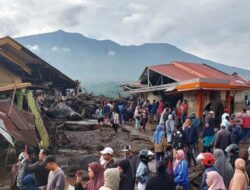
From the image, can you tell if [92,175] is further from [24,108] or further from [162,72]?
[162,72]

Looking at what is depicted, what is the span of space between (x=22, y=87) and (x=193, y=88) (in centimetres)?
830

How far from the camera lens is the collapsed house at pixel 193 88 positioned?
65.3ft

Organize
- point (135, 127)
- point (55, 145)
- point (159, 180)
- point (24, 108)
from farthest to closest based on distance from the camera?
1. point (135, 127)
2. point (55, 145)
3. point (24, 108)
4. point (159, 180)

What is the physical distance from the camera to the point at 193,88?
63.4 ft

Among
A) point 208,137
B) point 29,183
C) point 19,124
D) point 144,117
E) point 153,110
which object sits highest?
point 153,110

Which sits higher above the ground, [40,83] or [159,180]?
[40,83]

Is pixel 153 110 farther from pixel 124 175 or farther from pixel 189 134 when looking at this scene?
pixel 124 175

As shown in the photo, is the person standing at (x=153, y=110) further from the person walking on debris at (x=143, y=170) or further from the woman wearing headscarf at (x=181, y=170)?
the person walking on debris at (x=143, y=170)

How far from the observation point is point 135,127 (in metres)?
23.2

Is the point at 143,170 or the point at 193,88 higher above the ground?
the point at 193,88

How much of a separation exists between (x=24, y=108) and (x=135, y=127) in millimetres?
7603

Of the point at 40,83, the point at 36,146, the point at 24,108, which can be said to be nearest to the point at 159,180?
the point at 36,146

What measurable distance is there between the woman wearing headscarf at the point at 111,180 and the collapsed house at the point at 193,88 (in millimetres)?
12994

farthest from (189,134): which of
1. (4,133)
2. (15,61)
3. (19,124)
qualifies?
(15,61)
